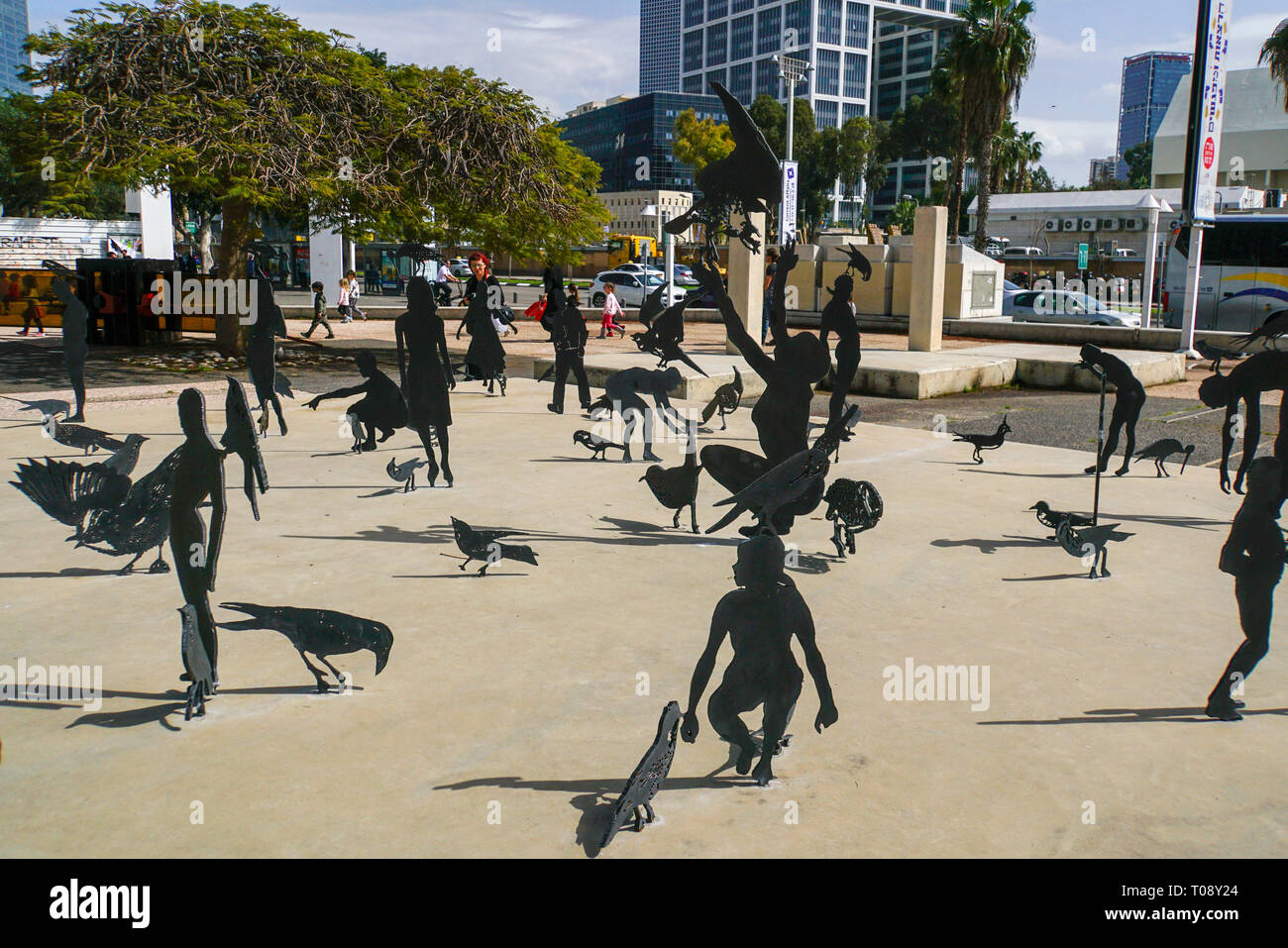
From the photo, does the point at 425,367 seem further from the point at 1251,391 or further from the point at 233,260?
the point at 233,260

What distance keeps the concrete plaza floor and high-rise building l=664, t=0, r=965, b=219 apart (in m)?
118

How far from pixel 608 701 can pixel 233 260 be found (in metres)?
Answer: 17.6

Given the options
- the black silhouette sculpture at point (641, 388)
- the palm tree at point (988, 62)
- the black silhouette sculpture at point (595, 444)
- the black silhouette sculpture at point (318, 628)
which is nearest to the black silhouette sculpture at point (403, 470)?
the black silhouette sculpture at point (595, 444)

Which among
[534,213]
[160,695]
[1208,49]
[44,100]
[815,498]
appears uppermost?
[1208,49]

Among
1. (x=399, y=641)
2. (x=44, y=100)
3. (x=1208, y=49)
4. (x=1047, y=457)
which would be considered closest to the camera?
(x=399, y=641)

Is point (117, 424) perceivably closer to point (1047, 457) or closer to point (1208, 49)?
point (1047, 457)

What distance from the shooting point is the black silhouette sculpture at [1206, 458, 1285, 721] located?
16.2ft

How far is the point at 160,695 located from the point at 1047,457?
32.0ft

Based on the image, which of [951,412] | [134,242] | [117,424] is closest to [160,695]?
[117,424]

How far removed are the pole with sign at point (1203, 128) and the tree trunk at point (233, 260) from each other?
726 inches

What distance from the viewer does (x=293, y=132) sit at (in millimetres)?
17328

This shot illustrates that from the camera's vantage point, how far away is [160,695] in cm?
518

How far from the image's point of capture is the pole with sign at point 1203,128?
21188mm

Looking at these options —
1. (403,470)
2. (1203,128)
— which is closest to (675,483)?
(403,470)
